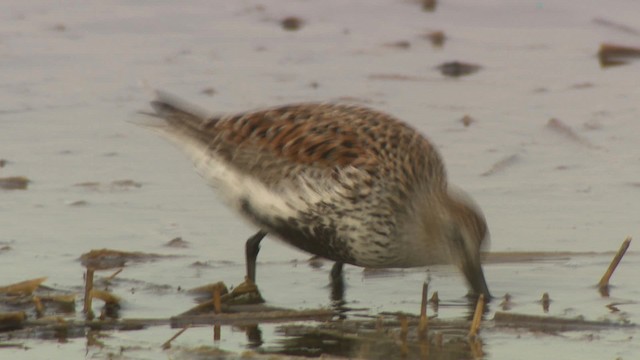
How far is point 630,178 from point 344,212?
8.28 ft

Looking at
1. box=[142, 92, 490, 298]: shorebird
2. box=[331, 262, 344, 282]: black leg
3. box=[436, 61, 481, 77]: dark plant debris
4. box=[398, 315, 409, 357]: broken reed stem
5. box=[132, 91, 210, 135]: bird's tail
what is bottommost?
box=[398, 315, 409, 357]: broken reed stem

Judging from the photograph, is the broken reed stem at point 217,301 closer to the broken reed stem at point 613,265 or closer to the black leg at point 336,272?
the black leg at point 336,272

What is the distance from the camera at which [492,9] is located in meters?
14.2

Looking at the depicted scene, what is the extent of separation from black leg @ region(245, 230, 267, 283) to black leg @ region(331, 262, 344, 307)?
365 mm

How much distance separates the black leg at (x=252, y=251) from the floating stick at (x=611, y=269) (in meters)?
1.56

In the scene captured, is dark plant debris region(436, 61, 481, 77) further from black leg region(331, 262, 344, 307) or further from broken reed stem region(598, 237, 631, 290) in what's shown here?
broken reed stem region(598, 237, 631, 290)

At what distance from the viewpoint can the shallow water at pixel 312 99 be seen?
7.59m

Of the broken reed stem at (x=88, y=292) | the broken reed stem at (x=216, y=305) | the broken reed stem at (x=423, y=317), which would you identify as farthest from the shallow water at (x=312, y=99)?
the broken reed stem at (x=423, y=317)

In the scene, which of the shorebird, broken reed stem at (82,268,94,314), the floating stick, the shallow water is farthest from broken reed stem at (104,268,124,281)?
the floating stick

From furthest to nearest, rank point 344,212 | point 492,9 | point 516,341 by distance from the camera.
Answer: point 492,9, point 344,212, point 516,341

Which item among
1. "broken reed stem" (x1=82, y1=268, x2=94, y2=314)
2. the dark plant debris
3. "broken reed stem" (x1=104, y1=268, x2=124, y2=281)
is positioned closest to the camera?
"broken reed stem" (x1=82, y1=268, x2=94, y2=314)

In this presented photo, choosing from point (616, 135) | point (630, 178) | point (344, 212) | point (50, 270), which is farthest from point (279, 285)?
point (616, 135)

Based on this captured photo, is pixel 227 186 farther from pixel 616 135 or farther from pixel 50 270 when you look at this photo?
pixel 616 135

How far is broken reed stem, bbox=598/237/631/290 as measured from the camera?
734 cm
